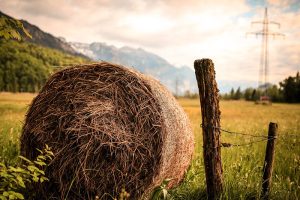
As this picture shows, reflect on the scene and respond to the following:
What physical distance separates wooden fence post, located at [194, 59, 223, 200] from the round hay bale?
597 mm

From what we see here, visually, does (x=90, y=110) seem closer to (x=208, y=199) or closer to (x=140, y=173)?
(x=140, y=173)

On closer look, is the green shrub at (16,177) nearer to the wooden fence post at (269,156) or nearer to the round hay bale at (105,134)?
the round hay bale at (105,134)

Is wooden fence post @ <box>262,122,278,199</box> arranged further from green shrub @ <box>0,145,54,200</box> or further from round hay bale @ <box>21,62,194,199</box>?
green shrub @ <box>0,145,54,200</box>

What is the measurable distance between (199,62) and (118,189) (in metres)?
2.12

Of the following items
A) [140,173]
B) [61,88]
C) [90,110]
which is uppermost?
[61,88]

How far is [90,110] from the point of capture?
14.2 ft

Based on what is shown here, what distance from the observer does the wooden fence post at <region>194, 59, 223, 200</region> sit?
420 cm

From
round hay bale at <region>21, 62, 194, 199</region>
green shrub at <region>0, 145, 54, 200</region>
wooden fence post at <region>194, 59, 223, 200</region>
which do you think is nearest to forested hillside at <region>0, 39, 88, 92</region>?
round hay bale at <region>21, 62, 194, 199</region>

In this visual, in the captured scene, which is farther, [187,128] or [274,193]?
[187,128]

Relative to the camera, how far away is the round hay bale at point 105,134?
13.7 feet

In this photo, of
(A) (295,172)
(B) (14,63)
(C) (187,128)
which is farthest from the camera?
(B) (14,63)

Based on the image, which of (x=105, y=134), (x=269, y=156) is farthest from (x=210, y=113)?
(x=105, y=134)

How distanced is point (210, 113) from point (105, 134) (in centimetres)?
150

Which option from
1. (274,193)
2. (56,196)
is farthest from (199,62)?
(56,196)
